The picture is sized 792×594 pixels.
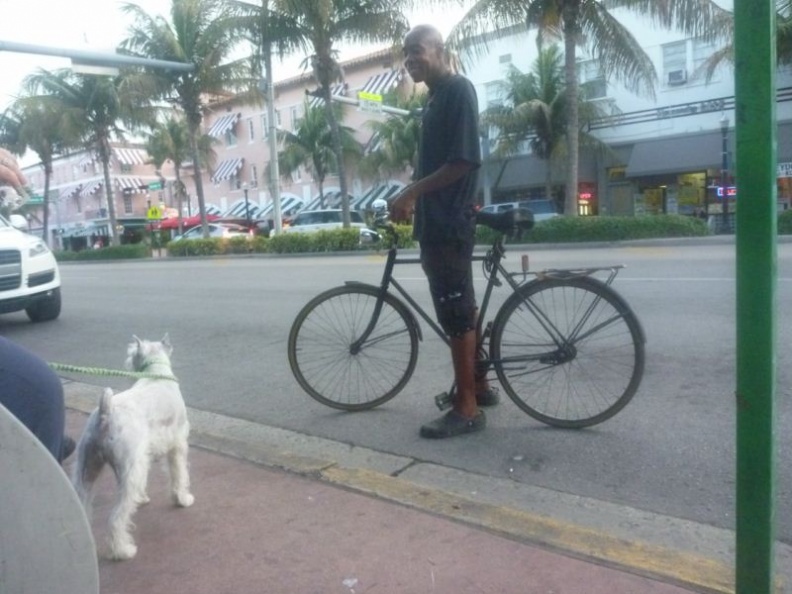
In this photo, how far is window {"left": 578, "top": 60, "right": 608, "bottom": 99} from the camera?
101ft

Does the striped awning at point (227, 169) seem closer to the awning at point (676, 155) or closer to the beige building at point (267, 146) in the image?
the beige building at point (267, 146)

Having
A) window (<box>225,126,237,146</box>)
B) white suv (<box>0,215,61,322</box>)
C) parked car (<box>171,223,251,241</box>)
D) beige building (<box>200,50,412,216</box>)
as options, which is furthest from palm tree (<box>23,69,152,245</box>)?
white suv (<box>0,215,61,322</box>)

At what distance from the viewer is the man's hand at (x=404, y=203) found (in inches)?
152

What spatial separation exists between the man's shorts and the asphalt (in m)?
0.72

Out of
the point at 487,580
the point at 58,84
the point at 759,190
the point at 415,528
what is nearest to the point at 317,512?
the point at 415,528

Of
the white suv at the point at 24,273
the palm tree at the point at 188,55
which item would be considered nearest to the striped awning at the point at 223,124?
the palm tree at the point at 188,55

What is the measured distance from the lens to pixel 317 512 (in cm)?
316

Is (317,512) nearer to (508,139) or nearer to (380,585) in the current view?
(380,585)

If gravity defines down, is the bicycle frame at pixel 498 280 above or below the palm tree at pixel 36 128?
below

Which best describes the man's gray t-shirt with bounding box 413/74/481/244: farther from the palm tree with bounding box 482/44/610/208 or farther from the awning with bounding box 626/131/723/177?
the palm tree with bounding box 482/44/610/208

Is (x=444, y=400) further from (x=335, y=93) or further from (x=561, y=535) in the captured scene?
(x=335, y=93)

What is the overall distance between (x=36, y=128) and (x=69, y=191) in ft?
78.9

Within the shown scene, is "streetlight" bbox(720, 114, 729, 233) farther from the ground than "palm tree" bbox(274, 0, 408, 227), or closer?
closer

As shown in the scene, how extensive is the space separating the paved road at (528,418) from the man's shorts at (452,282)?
24.0 inches
